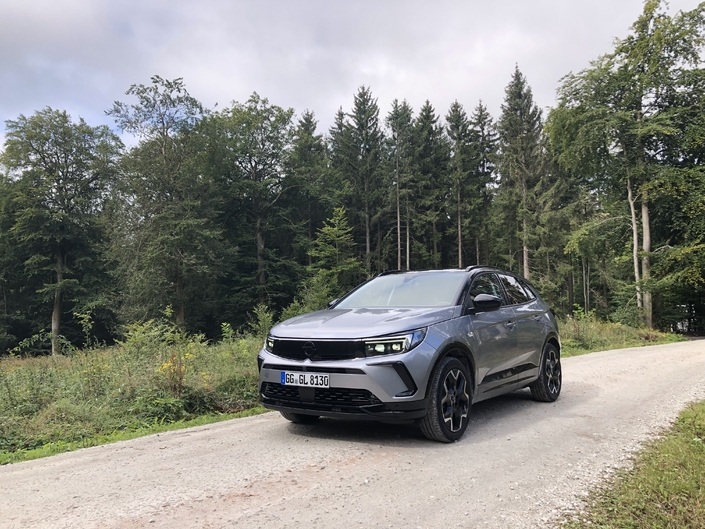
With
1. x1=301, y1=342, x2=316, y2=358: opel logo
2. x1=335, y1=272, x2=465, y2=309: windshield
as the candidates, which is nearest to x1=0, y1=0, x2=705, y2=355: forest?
x1=335, y1=272, x2=465, y2=309: windshield

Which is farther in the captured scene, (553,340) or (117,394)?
(553,340)

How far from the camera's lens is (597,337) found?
17141 millimetres

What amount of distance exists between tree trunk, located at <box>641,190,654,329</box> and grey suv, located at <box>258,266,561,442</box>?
23.6m

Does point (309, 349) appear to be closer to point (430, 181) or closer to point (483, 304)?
point (483, 304)

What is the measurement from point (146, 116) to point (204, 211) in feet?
23.8

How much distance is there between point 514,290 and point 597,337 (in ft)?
41.6

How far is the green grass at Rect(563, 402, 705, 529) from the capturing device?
2891 millimetres

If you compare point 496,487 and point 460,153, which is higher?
point 460,153

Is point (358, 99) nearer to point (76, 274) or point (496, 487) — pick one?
point (76, 274)

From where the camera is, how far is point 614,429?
513 cm

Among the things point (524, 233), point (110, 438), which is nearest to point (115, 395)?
point (110, 438)

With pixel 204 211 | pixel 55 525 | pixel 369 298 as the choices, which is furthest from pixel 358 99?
pixel 55 525

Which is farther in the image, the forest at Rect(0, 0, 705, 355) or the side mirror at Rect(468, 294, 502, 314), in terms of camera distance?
the forest at Rect(0, 0, 705, 355)

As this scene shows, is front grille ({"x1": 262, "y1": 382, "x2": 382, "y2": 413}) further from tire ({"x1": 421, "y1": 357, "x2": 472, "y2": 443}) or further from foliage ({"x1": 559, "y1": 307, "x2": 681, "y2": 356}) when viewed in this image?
foliage ({"x1": 559, "y1": 307, "x2": 681, "y2": 356})
